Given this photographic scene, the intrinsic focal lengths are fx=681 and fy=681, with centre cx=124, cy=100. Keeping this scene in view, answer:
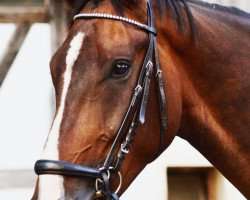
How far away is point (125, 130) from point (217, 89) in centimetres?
51

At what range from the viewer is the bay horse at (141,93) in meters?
2.49

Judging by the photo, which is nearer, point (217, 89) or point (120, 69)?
point (120, 69)

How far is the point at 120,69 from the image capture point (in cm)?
258

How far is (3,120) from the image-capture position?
4949 millimetres

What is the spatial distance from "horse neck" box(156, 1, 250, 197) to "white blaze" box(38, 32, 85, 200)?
434 millimetres

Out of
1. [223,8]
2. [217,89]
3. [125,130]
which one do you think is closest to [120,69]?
[125,130]

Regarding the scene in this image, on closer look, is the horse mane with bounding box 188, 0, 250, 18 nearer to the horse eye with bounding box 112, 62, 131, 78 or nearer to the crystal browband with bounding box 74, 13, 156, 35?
the crystal browband with bounding box 74, 13, 156, 35

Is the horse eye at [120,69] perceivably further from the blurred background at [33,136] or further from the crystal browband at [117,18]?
the blurred background at [33,136]

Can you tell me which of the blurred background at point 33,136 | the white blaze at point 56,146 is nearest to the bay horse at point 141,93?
the white blaze at point 56,146

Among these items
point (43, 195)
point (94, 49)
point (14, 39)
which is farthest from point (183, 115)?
point (14, 39)

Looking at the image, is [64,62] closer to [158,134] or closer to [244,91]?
[158,134]

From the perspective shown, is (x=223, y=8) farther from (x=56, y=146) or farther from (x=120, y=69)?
(x=56, y=146)

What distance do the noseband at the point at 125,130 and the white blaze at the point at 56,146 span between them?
3 cm

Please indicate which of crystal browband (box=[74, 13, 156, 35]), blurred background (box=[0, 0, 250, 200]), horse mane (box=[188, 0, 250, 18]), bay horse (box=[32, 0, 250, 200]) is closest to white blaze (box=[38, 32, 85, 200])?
bay horse (box=[32, 0, 250, 200])
